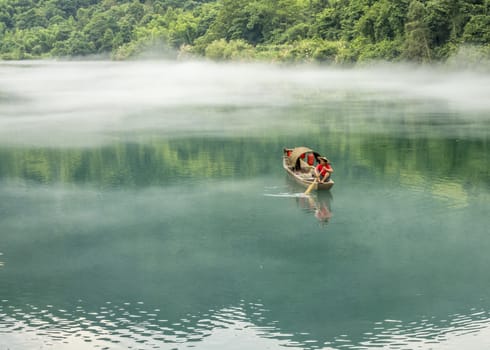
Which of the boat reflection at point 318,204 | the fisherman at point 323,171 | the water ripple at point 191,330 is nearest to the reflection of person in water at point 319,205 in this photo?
the boat reflection at point 318,204

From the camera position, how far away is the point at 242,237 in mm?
14727

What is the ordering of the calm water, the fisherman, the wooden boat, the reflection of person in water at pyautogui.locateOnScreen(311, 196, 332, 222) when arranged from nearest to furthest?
1. the calm water
2. the reflection of person in water at pyautogui.locateOnScreen(311, 196, 332, 222)
3. the fisherman
4. the wooden boat

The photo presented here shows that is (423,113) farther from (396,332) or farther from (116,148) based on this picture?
(396,332)

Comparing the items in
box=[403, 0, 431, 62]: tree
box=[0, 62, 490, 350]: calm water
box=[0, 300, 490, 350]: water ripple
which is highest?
box=[403, 0, 431, 62]: tree

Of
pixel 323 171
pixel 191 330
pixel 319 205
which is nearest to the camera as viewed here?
pixel 191 330

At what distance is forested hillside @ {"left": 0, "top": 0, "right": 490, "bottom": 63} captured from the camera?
51531 mm

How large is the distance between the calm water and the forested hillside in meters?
21.8

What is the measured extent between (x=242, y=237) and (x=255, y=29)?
70.7 meters

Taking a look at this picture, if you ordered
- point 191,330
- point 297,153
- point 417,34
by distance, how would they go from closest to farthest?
point 191,330 < point 297,153 < point 417,34

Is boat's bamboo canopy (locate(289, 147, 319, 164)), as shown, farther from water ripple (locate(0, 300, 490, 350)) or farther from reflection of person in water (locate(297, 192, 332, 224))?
water ripple (locate(0, 300, 490, 350))

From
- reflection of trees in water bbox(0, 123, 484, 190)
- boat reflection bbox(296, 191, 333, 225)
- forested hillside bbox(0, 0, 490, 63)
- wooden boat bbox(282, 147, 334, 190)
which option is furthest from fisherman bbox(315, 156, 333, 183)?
forested hillside bbox(0, 0, 490, 63)

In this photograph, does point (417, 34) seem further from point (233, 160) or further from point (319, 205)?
point (319, 205)

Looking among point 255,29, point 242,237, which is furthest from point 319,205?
point 255,29

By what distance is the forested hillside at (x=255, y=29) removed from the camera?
51.5m
